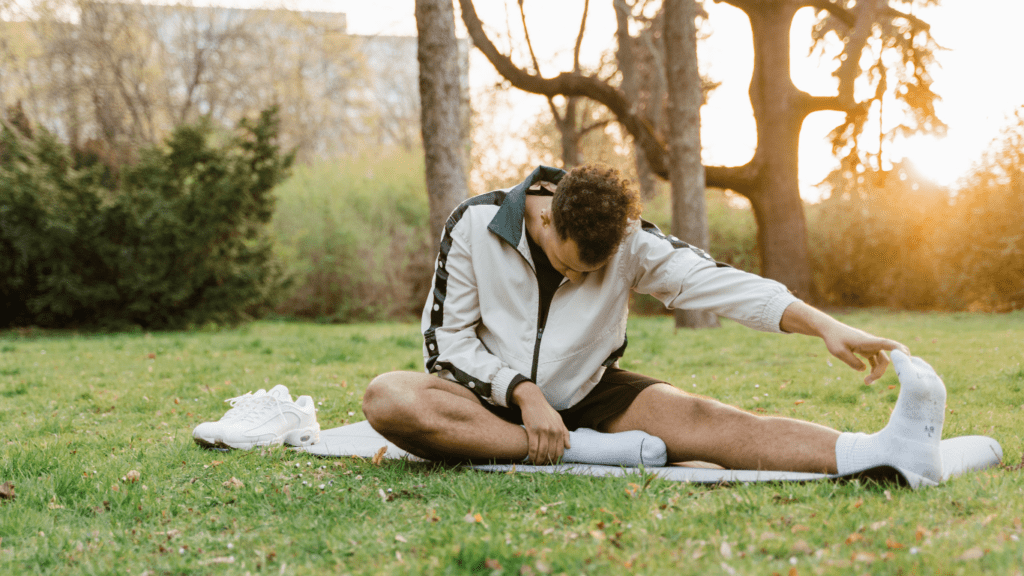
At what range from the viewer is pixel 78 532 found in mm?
2328

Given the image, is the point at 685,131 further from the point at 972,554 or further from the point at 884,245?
the point at 972,554

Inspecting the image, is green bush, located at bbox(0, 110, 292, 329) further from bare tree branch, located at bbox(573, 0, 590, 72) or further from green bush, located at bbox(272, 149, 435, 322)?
bare tree branch, located at bbox(573, 0, 590, 72)

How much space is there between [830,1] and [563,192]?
12687 mm

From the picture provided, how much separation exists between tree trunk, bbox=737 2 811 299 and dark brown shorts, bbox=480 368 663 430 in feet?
34.7

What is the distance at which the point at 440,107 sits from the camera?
777 centimetres

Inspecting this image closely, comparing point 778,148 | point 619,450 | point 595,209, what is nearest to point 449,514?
point 619,450

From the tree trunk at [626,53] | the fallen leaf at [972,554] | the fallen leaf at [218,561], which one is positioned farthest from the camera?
the tree trunk at [626,53]

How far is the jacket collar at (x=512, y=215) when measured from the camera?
9.59 feet

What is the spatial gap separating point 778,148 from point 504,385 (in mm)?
11587

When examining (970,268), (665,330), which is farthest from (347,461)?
(970,268)

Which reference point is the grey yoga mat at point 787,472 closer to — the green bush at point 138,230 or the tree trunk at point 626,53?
the green bush at point 138,230

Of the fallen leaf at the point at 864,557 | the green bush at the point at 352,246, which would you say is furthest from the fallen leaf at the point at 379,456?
the green bush at the point at 352,246

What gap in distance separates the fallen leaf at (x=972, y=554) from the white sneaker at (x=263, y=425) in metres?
2.79

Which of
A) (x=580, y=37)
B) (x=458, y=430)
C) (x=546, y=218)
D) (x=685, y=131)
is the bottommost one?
(x=458, y=430)
